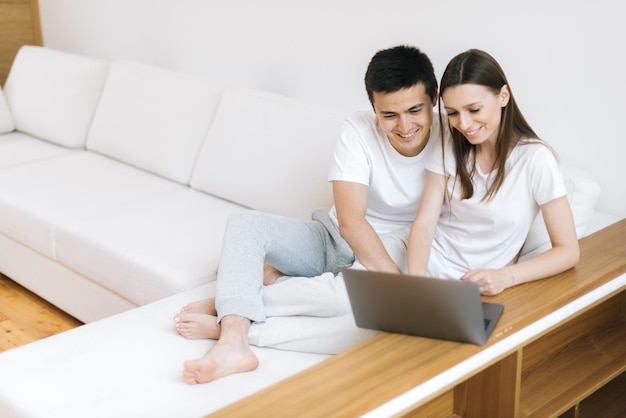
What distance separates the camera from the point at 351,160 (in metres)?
2.21

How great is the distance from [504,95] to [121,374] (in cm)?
109

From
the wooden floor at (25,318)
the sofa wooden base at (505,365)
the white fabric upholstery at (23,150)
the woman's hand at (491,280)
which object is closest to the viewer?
the sofa wooden base at (505,365)

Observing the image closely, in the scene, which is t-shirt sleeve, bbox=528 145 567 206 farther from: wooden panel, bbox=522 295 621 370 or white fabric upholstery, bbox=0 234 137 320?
white fabric upholstery, bbox=0 234 137 320

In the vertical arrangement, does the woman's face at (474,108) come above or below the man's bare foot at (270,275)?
above

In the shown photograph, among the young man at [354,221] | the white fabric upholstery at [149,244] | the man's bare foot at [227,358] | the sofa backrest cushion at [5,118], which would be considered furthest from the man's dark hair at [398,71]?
the sofa backrest cushion at [5,118]

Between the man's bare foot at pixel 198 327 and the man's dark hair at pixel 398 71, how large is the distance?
2.26ft

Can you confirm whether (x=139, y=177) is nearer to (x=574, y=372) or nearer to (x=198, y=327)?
(x=198, y=327)

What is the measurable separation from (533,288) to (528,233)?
0.31m

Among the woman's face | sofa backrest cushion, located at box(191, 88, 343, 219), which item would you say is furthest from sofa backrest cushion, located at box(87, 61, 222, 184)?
the woman's face

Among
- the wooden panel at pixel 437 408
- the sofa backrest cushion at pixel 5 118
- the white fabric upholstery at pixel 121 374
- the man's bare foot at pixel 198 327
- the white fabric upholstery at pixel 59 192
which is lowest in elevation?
the wooden panel at pixel 437 408

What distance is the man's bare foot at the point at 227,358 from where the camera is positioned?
1828 mm

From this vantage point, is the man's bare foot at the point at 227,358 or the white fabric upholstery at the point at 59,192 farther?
the white fabric upholstery at the point at 59,192

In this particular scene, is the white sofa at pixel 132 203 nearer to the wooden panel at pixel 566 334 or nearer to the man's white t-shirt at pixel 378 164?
the wooden panel at pixel 566 334

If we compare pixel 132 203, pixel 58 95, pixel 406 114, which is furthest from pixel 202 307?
pixel 58 95
